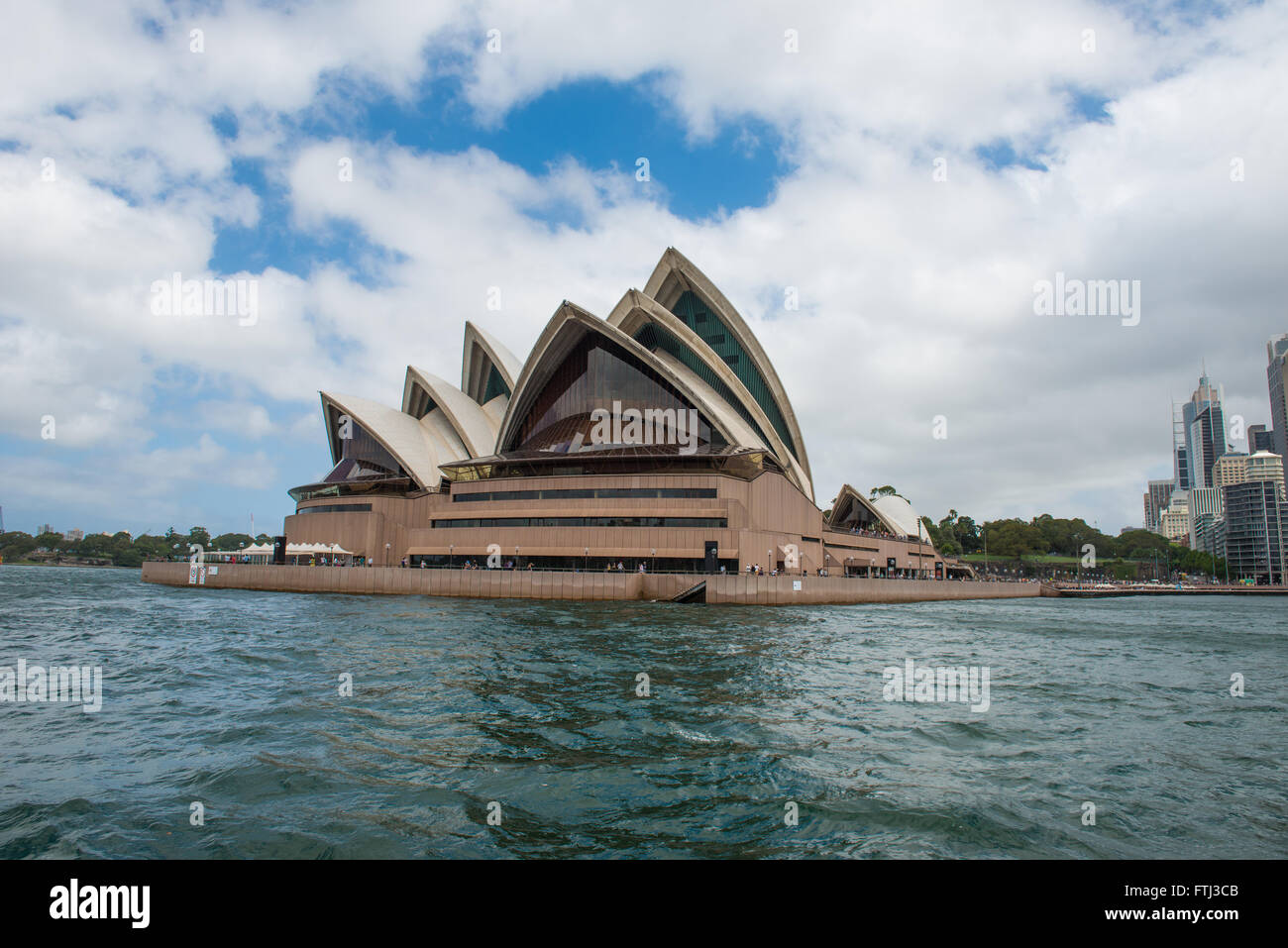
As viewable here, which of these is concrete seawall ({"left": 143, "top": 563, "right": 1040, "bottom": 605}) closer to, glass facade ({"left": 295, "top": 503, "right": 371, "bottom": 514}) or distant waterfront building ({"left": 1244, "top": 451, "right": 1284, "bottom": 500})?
glass facade ({"left": 295, "top": 503, "right": 371, "bottom": 514})

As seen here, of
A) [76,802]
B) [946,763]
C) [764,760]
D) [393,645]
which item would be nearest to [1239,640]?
A: [946,763]

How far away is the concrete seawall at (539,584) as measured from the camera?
41.3 m

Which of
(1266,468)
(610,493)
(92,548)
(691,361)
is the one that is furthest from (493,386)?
(1266,468)

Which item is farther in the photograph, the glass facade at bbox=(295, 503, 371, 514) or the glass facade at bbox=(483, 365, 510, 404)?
the glass facade at bbox=(483, 365, 510, 404)

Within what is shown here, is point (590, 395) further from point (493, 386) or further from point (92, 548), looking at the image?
point (92, 548)

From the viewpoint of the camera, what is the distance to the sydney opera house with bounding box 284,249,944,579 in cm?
4750

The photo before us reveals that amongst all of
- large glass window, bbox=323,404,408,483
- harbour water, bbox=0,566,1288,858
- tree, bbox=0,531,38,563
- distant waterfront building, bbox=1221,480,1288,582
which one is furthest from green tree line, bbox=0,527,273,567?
distant waterfront building, bbox=1221,480,1288,582

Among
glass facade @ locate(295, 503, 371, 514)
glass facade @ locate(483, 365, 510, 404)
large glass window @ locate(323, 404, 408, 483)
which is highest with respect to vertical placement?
glass facade @ locate(483, 365, 510, 404)

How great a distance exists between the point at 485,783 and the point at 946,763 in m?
5.97

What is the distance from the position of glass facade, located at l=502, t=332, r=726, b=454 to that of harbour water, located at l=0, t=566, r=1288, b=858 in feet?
121

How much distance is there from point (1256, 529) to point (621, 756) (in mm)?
172850

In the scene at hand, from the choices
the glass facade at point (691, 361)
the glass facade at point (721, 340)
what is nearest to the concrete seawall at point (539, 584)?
the glass facade at point (691, 361)

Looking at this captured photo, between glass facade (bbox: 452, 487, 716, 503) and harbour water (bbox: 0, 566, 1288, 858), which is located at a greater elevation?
glass facade (bbox: 452, 487, 716, 503)
